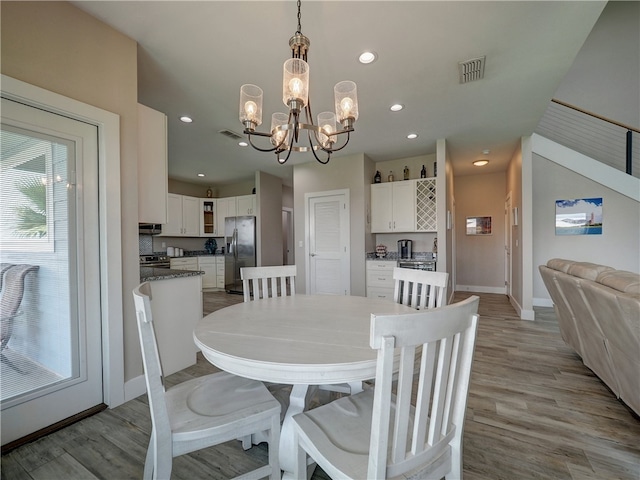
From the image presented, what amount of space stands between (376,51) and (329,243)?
314cm

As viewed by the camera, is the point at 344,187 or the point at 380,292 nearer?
the point at 380,292

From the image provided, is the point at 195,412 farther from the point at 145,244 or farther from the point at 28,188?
the point at 145,244

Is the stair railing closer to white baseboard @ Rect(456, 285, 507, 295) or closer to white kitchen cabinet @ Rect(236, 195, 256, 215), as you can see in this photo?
white baseboard @ Rect(456, 285, 507, 295)

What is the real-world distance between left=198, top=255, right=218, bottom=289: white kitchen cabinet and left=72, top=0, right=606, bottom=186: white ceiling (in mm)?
3474

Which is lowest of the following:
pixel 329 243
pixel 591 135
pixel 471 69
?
pixel 329 243

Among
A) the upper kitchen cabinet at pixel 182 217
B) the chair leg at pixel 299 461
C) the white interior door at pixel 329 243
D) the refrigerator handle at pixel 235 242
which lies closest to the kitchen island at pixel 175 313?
the chair leg at pixel 299 461

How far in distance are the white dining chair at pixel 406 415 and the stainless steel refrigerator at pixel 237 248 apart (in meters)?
5.18

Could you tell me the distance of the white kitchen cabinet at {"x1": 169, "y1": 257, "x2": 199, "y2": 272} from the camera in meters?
5.93

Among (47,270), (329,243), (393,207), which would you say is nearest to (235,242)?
(329,243)

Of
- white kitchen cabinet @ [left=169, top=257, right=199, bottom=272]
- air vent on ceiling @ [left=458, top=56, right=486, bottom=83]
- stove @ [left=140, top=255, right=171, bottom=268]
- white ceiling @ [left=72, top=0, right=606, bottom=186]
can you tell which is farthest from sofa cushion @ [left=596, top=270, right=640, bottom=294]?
white kitchen cabinet @ [left=169, top=257, right=199, bottom=272]

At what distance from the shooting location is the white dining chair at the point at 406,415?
719mm

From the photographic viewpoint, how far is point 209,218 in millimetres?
6941

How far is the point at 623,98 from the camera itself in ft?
16.1

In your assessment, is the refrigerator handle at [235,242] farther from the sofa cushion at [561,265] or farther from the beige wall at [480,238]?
the sofa cushion at [561,265]
